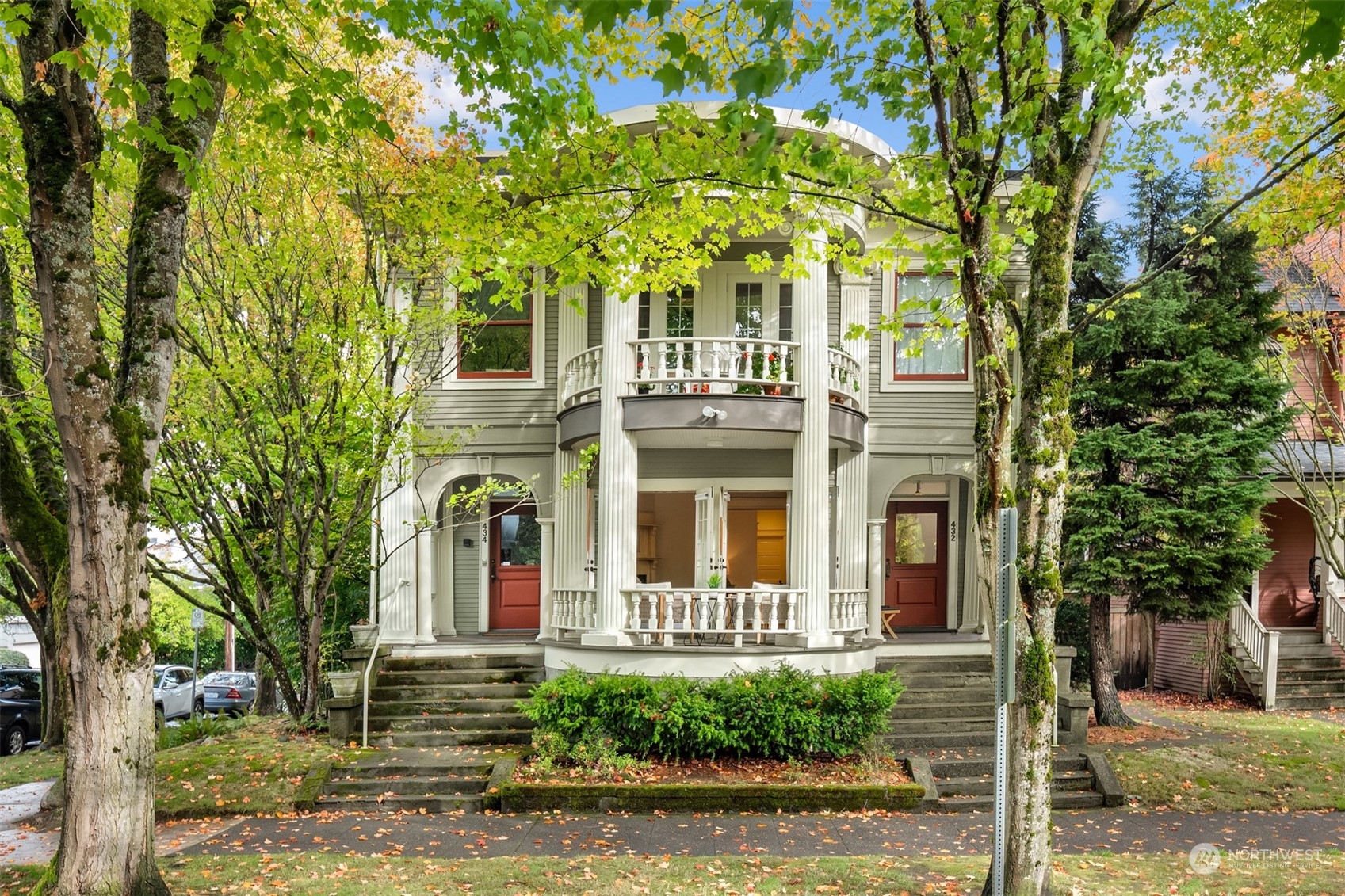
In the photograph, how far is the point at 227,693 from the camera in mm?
26312

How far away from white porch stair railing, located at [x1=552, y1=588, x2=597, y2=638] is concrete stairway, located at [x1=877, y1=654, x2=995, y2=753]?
4272mm

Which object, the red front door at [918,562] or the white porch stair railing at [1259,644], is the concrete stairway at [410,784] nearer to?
the red front door at [918,562]

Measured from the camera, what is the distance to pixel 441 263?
1307cm

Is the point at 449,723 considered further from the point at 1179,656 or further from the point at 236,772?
the point at 1179,656

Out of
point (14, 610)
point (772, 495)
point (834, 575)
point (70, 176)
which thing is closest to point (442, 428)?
point (772, 495)

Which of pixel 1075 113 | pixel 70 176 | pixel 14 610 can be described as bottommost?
pixel 14 610

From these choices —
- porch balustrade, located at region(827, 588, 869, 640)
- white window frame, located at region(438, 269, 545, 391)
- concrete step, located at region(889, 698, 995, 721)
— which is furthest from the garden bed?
white window frame, located at region(438, 269, 545, 391)

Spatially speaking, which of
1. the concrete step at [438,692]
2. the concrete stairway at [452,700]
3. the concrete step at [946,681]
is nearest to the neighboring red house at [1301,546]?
the concrete step at [946,681]

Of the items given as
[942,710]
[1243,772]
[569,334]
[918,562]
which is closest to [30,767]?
[569,334]

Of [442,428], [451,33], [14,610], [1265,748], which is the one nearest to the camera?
[451,33]

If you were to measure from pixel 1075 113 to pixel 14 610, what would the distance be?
45284 millimetres

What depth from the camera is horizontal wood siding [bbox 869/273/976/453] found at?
15.6 meters

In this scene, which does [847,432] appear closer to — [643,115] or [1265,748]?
[643,115]

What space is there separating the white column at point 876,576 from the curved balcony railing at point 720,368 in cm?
290
